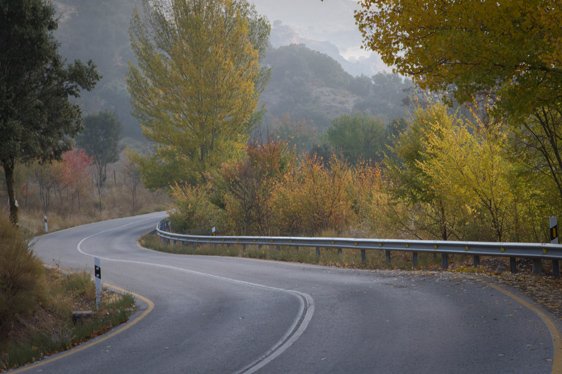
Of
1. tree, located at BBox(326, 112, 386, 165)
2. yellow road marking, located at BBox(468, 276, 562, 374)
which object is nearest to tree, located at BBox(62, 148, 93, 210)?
tree, located at BBox(326, 112, 386, 165)

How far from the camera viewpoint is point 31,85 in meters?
A: 16.9

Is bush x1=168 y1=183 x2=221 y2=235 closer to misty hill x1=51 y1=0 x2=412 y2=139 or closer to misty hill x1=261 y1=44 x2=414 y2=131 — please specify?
misty hill x1=261 y1=44 x2=414 y2=131

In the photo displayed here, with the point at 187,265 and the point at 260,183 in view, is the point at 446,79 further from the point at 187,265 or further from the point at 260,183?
the point at 260,183

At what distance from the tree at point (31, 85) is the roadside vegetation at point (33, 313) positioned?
5.62 m

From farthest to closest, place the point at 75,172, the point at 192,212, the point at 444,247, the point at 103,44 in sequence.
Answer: the point at 103,44
the point at 75,172
the point at 192,212
the point at 444,247

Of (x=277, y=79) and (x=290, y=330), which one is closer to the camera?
(x=290, y=330)

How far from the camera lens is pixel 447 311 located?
765cm

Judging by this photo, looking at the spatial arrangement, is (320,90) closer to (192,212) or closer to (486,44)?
(192,212)

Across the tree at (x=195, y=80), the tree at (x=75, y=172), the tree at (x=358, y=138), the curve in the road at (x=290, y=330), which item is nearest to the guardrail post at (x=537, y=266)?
the curve in the road at (x=290, y=330)

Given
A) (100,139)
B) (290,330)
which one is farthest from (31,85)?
(100,139)

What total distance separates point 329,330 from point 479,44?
5103mm

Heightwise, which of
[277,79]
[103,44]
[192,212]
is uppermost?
[103,44]

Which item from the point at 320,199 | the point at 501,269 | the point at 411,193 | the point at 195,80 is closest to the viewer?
the point at 501,269

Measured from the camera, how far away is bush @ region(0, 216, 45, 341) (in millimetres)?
9219
